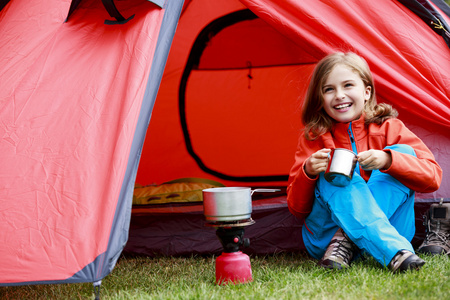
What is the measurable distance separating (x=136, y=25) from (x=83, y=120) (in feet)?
1.31

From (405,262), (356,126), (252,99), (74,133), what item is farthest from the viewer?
(252,99)

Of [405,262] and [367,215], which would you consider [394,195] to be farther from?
[405,262]

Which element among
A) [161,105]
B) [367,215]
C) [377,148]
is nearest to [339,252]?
[367,215]

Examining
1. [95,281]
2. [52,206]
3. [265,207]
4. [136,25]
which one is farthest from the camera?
[265,207]

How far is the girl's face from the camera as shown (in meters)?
1.85

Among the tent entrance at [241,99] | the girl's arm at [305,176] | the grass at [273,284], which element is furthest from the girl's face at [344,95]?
the tent entrance at [241,99]

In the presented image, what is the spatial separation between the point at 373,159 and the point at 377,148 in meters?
0.26

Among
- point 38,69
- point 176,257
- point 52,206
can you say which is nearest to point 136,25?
point 38,69

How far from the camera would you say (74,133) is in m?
1.64

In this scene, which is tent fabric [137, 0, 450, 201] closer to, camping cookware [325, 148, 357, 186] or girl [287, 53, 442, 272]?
girl [287, 53, 442, 272]

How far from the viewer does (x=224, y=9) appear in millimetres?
2820

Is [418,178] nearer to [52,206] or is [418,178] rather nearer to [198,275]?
[198,275]

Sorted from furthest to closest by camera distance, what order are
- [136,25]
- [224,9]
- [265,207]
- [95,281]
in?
[224,9] → [265,207] → [136,25] → [95,281]

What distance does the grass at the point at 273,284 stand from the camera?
1396 mm
